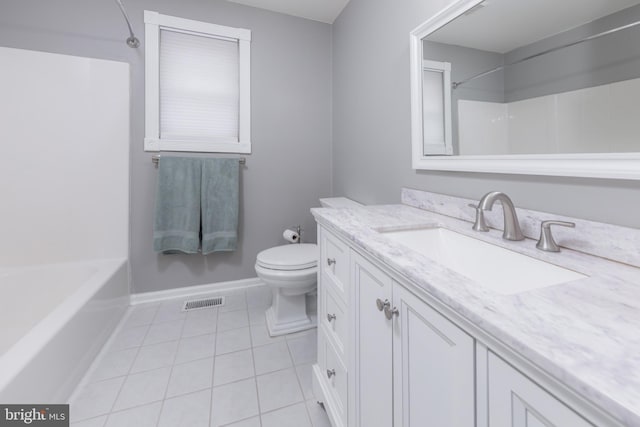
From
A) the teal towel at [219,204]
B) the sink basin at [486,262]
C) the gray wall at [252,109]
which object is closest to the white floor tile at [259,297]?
the gray wall at [252,109]

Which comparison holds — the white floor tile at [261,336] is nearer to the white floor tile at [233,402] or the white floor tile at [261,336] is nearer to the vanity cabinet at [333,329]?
the white floor tile at [233,402]

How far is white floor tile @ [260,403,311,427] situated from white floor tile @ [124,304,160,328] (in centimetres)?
117

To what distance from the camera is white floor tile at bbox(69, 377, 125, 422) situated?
118 centimetres

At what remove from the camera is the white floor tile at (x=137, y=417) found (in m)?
1.14

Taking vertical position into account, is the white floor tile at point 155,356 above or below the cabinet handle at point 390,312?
below

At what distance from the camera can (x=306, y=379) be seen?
55.1 inches

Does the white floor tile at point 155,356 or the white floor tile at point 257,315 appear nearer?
the white floor tile at point 155,356

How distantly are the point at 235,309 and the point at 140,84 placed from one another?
1761 millimetres

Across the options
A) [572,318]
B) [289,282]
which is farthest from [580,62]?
[289,282]

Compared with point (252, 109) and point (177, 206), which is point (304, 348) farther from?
point (252, 109)

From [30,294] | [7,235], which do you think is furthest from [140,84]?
[30,294]

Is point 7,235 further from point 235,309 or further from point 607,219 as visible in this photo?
point 607,219

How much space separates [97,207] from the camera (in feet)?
6.53

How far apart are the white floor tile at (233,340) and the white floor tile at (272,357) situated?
0.30ft
